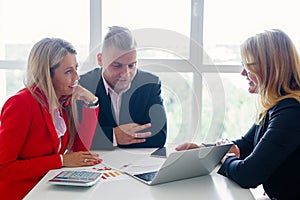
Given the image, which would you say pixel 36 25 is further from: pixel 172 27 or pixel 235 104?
pixel 235 104

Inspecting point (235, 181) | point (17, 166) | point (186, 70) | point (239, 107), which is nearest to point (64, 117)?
point (17, 166)

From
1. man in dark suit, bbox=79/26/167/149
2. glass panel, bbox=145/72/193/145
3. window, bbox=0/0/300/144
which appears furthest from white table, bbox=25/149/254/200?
window, bbox=0/0/300/144

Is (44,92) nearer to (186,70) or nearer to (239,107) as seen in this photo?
(186,70)

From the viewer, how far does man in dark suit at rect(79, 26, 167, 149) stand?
1739 millimetres

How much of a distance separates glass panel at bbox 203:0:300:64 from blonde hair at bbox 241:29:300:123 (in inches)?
48.4

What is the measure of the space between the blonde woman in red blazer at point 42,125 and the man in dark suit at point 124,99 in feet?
0.48

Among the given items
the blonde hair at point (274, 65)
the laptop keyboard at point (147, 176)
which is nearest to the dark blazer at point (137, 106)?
the laptop keyboard at point (147, 176)

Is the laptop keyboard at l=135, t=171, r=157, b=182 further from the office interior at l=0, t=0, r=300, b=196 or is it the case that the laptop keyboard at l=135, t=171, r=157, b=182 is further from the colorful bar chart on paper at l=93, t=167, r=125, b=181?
the office interior at l=0, t=0, r=300, b=196

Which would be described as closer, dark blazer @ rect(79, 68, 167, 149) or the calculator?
the calculator

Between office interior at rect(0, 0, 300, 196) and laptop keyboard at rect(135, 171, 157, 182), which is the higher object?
office interior at rect(0, 0, 300, 196)

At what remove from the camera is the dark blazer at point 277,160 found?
1219mm

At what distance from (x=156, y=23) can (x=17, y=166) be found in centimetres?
159

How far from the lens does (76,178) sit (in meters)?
1.17

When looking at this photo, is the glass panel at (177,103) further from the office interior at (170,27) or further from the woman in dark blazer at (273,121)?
the woman in dark blazer at (273,121)
